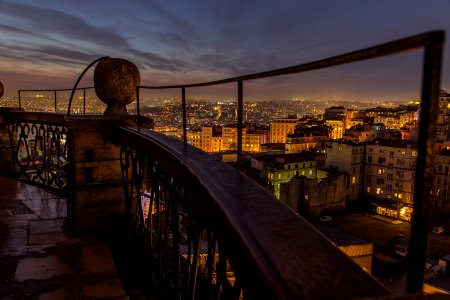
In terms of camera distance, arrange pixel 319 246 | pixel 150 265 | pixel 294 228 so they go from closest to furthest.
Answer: pixel 319 246
pixel 294 228
pixel 150 265

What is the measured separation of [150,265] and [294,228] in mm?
2394

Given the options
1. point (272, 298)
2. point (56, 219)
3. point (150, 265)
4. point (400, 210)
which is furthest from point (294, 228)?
point (400, 210)

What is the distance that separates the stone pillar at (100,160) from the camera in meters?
4.24

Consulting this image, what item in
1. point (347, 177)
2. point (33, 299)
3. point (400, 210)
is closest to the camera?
point (33, 299)

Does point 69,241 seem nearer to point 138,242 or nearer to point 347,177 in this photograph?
point 138,242

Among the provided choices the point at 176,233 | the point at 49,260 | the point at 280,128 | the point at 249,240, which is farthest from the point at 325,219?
the point at 280,128

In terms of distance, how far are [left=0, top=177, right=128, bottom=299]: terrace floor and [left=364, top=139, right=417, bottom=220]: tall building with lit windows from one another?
4232 centimetres

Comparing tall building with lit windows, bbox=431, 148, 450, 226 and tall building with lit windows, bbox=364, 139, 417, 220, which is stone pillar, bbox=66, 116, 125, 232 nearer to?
tall building with lit windows, bbox=431, 148, 450, 226

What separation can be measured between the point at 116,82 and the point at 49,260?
82.1 inches

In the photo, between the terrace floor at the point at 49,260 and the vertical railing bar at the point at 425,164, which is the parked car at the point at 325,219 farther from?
the vertical railing bar at the point at 425,164

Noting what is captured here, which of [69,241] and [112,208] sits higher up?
[112,208]

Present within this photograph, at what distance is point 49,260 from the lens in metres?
3.63

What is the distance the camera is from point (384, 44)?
1135 mm

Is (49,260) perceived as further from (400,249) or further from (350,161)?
(350,161)
